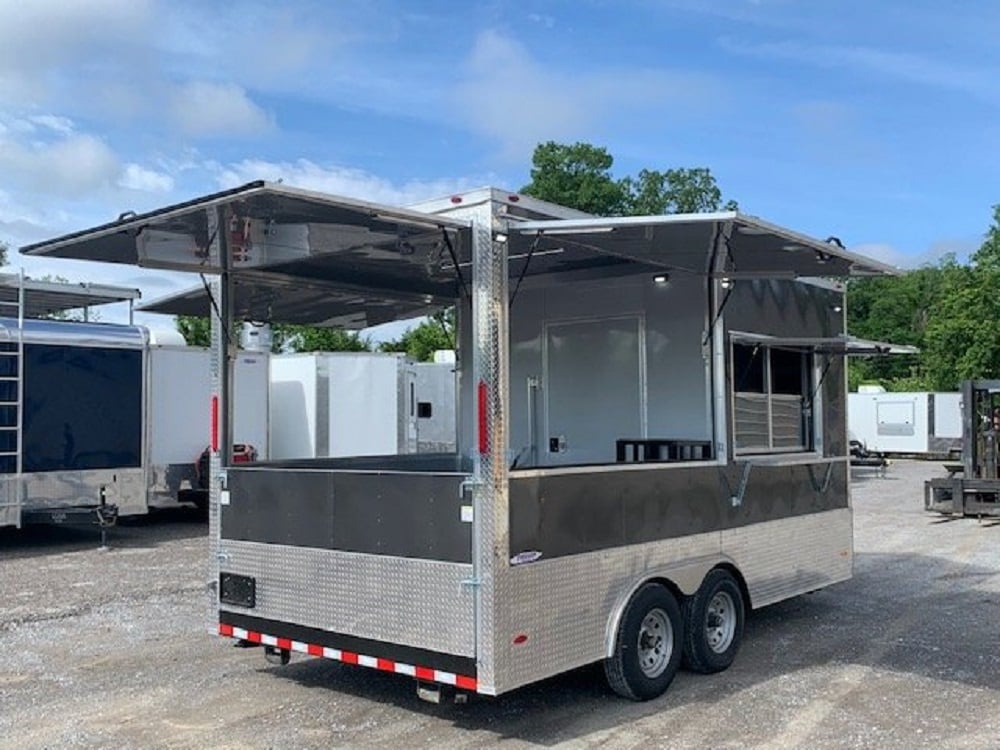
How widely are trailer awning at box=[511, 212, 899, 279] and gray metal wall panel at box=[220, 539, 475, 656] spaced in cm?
184

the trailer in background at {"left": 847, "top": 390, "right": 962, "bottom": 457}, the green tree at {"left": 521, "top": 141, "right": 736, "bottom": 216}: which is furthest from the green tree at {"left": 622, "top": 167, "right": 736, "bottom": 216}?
the trailer in background at {"left": 847, "top": 390, "right": 962, "bottom": 457}

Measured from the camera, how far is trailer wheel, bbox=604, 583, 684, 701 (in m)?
5.59

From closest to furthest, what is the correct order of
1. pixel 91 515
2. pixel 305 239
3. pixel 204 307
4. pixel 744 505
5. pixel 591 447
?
1. pixel 305 239
2. pixel 744 505
3. pixel 204 307
4. pixel 591 447
5. pixel 91 515

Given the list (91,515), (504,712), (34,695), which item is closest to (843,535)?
(504,712)

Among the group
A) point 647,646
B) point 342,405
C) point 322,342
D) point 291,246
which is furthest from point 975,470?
point 291,246

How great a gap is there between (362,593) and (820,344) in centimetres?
403

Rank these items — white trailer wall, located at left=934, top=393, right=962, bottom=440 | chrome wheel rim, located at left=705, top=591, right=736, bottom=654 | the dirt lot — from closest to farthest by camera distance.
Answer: the dirt lot
chrome wheel rim, located at left=705, top=591, right=736, bottom=654
white trailer wall, located at left=934, top=393, right=962, bottom=440

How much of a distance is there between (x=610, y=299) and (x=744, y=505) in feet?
5.93

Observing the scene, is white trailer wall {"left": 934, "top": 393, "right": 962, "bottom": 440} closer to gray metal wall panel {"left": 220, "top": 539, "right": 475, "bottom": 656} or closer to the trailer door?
the trailer door

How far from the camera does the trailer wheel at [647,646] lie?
5.59 meters

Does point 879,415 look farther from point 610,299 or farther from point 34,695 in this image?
point 34,695

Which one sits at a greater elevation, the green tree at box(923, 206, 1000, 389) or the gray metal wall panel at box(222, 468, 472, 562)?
the green tree at box(923, 206, 1000, 389)

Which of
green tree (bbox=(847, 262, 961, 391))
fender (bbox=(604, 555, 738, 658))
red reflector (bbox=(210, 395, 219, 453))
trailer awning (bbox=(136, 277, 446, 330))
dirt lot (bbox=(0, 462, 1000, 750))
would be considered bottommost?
dirt lot (bbox=(0, 462, 1000, 750))

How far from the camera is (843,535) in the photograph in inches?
319
